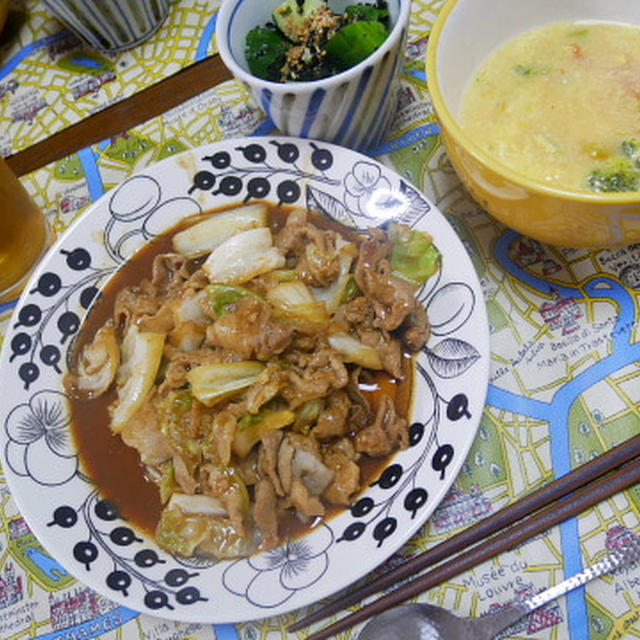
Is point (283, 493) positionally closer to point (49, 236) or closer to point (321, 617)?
point (321, 617)

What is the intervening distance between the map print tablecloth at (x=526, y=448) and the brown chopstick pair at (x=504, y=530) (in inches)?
1.9

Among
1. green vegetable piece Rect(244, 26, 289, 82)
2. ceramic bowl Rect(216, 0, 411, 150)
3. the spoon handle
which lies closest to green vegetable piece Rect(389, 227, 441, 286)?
ceramic bowl Rect(216, 0, 411, 150)

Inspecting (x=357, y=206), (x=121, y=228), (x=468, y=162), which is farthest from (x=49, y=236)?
(x=468, y=162)

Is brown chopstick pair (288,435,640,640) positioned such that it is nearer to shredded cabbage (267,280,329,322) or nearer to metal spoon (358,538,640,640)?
metal spoon (358,538,640,640)

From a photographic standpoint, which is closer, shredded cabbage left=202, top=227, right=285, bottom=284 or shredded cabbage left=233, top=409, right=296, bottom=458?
shredded cabbage left=233, top=409, right=296, bottom=458

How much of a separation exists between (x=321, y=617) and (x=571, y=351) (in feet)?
3.28

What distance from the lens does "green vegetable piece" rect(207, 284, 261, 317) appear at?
6.43ft

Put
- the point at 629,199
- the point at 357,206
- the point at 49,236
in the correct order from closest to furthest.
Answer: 1. the point at 629,199
2. the point at 357,206
3. the point at 49,236

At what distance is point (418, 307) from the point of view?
198 cm

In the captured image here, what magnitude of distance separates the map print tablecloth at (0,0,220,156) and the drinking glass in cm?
54

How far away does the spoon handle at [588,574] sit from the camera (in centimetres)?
167

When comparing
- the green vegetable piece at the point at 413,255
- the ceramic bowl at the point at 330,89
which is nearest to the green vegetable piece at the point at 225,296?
the green vegetable piece at the point at 413,255

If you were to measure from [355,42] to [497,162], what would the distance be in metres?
0.68

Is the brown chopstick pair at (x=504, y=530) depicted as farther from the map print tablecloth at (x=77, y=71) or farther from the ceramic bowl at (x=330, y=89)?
the map print tablecloth at (x=77, y=71)
